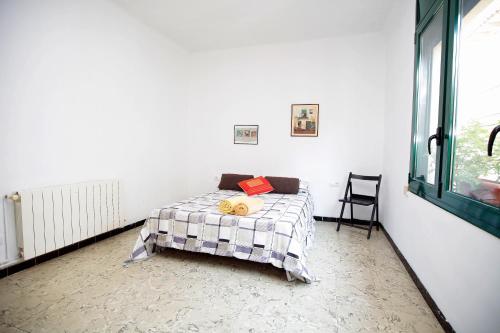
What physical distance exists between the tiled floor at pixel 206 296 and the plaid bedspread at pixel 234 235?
0.53 feet

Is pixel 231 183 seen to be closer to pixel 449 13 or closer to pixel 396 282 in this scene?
pixel 396 282

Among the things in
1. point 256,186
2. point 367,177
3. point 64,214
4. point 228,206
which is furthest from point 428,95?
point 64,214

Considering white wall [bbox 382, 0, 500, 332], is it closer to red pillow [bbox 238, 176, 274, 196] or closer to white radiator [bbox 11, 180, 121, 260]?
red pillow [bbox 238, 176, 274, 196]

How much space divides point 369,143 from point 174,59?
11.5ft

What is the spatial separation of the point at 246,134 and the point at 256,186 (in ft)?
3.66

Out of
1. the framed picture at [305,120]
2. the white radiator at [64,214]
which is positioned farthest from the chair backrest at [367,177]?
the white radiator at [64,214]

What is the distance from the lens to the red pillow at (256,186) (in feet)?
10.9

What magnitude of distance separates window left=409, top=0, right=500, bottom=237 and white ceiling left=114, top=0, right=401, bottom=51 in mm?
1216

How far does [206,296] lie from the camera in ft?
5.74

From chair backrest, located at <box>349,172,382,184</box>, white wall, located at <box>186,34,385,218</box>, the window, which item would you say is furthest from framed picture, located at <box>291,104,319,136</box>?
the window

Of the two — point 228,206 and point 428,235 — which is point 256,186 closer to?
point 228,206

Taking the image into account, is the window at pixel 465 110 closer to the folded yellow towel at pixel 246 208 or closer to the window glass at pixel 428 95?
the window glass at pixel 428 95

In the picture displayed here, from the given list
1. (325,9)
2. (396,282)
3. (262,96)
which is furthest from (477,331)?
(262,96)

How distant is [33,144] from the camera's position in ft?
6.98
